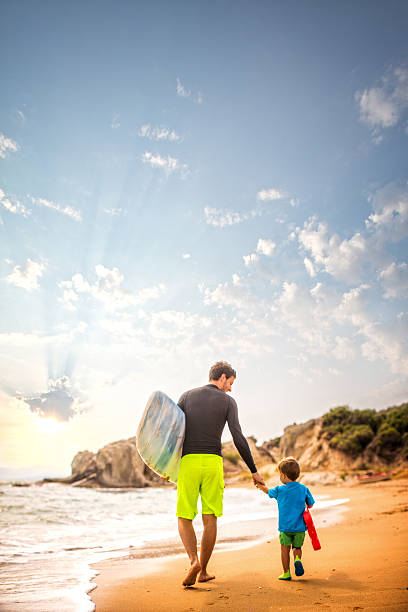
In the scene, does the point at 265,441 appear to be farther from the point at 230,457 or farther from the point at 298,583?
the point at 298,583

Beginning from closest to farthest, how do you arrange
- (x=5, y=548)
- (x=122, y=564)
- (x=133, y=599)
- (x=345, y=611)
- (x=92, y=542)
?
(x=345, y=611) < (x=133, y=599) < (x=122, y=564) < (x=5, y=548) < (x=92, y=542)

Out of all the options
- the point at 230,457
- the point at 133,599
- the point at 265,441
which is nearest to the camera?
the point at 133,599

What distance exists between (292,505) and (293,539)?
0.92 feet

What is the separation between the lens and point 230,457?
63375 mm

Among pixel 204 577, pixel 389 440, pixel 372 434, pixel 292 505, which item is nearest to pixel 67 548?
pixel 204 577

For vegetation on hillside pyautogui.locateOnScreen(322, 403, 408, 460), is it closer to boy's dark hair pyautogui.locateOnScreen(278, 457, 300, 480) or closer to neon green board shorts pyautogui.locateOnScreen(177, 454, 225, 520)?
boy's dark hair pyautogui.locateOnScreen(278, 457, 300, 480)

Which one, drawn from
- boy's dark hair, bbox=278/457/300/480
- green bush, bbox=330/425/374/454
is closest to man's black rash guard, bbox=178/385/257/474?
boy's dark hair, bbox=278/457/300/480

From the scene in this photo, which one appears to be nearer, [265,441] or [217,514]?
[217,514]

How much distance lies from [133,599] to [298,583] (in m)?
1.28

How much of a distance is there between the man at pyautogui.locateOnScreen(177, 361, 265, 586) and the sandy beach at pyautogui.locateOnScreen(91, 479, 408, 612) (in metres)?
0.33

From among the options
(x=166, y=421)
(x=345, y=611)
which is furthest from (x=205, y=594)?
(x=166, y=421)

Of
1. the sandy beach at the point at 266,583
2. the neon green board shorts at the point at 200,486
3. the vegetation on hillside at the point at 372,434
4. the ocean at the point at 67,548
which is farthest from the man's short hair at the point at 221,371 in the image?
the vegetation on hillside at the point at 372,434

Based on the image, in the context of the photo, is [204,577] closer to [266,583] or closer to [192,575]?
[192,575]

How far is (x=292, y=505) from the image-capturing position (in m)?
3.30
